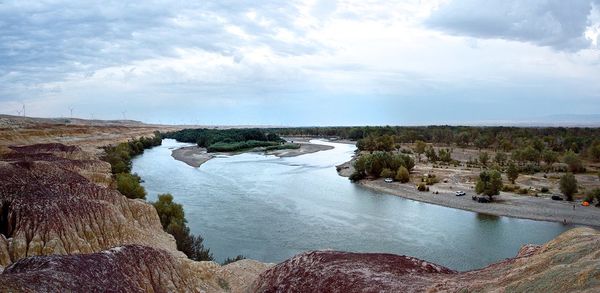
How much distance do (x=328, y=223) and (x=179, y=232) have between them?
14273mm

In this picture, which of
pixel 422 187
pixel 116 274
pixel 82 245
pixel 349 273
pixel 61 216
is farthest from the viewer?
pixel 422 187

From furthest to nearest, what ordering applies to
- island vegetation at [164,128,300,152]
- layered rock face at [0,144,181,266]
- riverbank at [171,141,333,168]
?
island vegetation at [164,128,300,152] → riverbank at [171,141,333,168] → layered rock face at [0,144,181,266]

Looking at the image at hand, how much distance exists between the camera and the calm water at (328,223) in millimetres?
30984

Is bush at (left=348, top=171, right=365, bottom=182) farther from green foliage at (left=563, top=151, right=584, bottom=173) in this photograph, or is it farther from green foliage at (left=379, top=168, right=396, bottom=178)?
green foliage at (left=563, top=151, right=584, bottom=173)

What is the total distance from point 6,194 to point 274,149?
93.2 meters

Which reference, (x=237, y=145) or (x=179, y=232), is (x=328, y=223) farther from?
(x=237, y=145)

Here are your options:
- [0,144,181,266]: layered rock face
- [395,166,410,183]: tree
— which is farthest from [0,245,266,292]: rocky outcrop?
[395,166,410,183]: tree

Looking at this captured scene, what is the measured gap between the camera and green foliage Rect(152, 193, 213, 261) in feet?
83.8

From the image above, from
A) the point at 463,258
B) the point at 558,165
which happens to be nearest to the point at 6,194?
the point at 463,258

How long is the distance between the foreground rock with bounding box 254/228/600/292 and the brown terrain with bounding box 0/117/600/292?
0.02 m

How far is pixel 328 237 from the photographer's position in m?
33.4

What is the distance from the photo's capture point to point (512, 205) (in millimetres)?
46656

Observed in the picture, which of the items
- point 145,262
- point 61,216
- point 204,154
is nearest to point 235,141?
point 204,154

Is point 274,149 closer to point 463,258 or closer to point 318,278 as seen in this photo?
point 463,258
